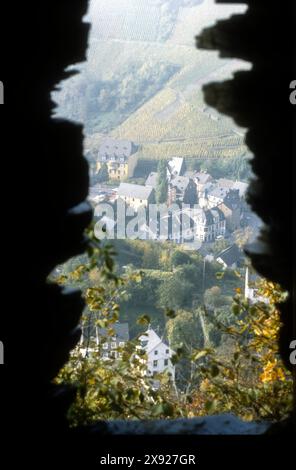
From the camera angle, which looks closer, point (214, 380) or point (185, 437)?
point (185, 437)

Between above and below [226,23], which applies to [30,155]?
below

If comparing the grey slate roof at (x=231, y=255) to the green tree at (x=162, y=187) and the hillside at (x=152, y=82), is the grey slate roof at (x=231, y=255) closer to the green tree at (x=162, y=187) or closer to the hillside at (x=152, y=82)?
the green tree at (x=162, y=187)

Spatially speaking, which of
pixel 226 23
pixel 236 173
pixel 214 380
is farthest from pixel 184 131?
pixel 226 23

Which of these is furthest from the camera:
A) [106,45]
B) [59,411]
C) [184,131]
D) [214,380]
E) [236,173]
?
[184,131]

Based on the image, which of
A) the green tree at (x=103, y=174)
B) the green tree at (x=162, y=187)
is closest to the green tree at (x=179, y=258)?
the green tree at (x=162, y=187)

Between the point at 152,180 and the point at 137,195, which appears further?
the point at 152,180

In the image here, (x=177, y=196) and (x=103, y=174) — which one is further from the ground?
(x=103, y=174)

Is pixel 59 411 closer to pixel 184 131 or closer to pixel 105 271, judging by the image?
pixel 105 271

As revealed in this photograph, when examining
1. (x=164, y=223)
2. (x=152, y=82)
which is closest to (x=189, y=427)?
(x=164, y=223)

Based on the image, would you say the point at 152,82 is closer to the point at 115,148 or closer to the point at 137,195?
the point at 115,148
